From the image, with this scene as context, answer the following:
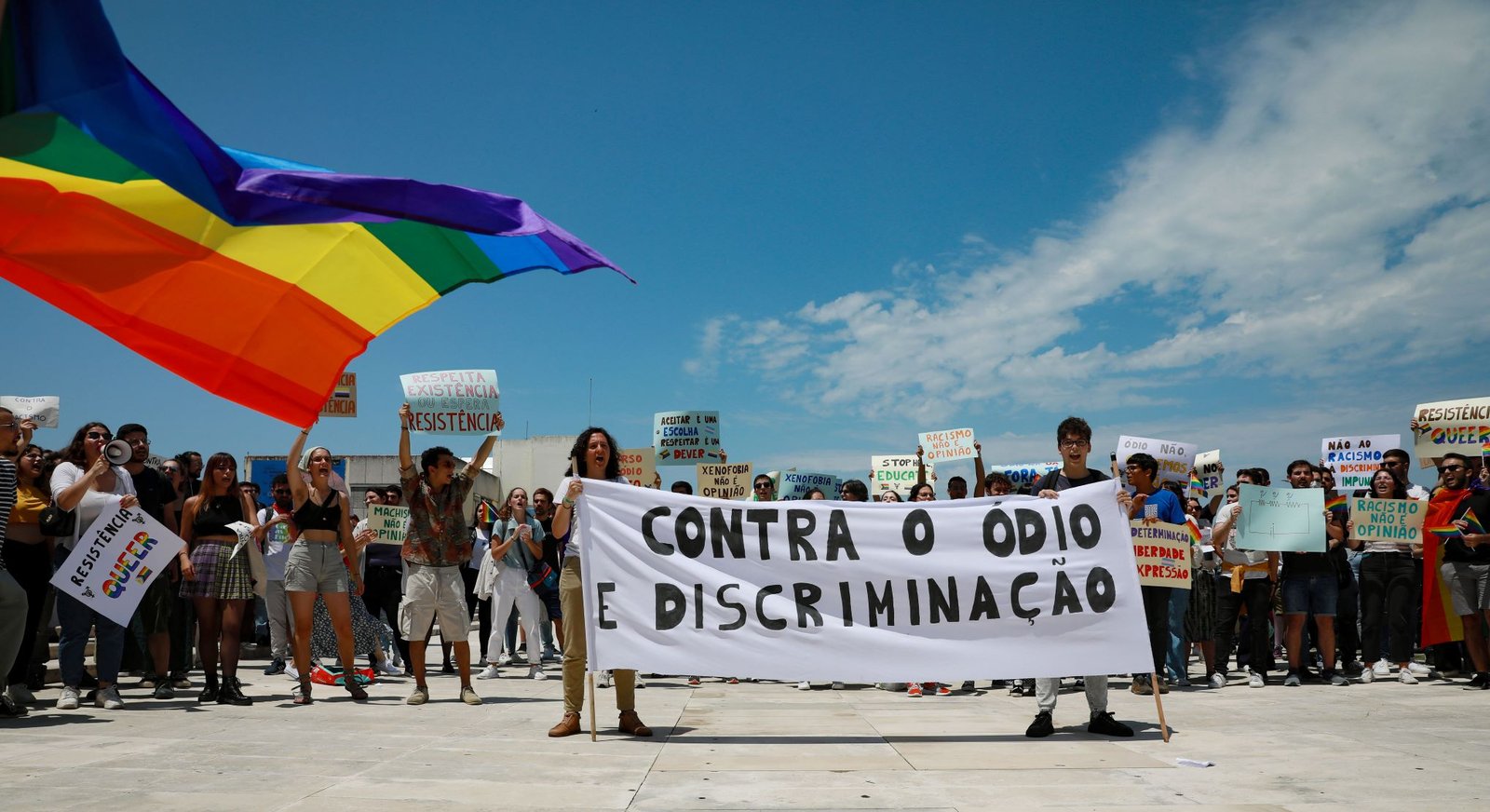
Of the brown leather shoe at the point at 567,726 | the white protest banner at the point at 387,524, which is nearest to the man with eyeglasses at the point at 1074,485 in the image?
the brown leather shoe at the point at 567,726

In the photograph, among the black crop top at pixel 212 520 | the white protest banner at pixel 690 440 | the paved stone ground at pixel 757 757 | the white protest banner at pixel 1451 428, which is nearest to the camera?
the paved stone ground at pixel 757 757

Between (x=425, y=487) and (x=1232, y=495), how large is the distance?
779 cm

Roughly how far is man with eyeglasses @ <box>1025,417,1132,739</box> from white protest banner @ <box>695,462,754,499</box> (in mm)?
10204

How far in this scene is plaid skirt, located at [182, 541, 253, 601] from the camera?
884cm

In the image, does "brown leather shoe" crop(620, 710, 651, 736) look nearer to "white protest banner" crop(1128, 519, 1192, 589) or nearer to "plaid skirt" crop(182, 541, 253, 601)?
"plaid skirt" crop(182, 541, 253, 601)

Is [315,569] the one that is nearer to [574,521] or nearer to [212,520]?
[212,520]

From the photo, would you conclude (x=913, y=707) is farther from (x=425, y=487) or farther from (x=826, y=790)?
(x=425, y=487)

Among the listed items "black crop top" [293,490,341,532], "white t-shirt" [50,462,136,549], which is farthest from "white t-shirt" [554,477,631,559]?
"white t-shirt" [50,462,136,549]

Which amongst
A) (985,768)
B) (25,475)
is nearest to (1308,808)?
(985,768)

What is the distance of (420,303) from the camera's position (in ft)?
16.7

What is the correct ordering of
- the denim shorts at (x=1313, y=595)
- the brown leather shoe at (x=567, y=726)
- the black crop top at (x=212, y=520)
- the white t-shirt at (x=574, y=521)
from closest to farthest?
the brown leather shoe at (x=567, y=726), the white t-shirt at (x=574, y=521), the black crop top at (x=212, y=520), the denim shorts at (x=1313, y=595)

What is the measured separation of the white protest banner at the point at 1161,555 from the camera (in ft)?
28.8

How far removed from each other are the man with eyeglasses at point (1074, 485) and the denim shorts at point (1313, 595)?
437 centimetres

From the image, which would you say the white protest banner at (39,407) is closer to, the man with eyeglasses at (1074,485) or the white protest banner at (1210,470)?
the man with eyeglasses at (1074,485)
